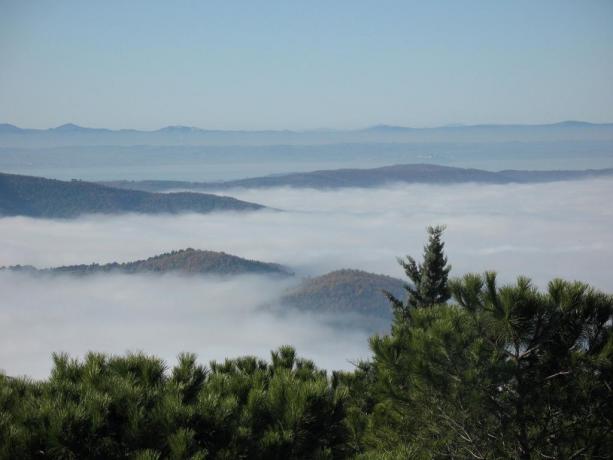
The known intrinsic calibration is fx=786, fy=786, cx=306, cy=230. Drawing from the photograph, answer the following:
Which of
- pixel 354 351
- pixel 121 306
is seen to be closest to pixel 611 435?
pixel 354 351

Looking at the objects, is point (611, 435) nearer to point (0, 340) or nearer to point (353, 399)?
point (353, 399)

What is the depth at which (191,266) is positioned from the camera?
6452 inches

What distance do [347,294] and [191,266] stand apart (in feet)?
146

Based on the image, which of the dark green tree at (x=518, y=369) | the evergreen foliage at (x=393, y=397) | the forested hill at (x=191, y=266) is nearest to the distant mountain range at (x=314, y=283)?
the forested hill at (x=191, y=266)

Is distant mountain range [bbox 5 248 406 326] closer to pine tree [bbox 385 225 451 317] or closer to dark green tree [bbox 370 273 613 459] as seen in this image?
pine tree [bbox 385 225 451 317]

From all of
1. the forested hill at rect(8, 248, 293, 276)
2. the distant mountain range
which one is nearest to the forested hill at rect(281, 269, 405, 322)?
the distant mountain range

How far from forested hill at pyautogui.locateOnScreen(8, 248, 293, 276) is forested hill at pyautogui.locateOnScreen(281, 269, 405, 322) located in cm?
1773

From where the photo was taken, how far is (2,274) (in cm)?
17012

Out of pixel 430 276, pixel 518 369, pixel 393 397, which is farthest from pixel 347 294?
pixel 518 369

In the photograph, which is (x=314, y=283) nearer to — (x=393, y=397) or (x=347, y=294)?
(x=347, y=294)

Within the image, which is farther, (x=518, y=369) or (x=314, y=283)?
(x=314, y=283)

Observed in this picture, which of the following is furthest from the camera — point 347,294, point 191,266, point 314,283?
point 191,266

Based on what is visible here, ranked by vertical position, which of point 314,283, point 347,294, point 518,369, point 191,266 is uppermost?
point 518,369

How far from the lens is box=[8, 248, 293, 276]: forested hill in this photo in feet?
519
